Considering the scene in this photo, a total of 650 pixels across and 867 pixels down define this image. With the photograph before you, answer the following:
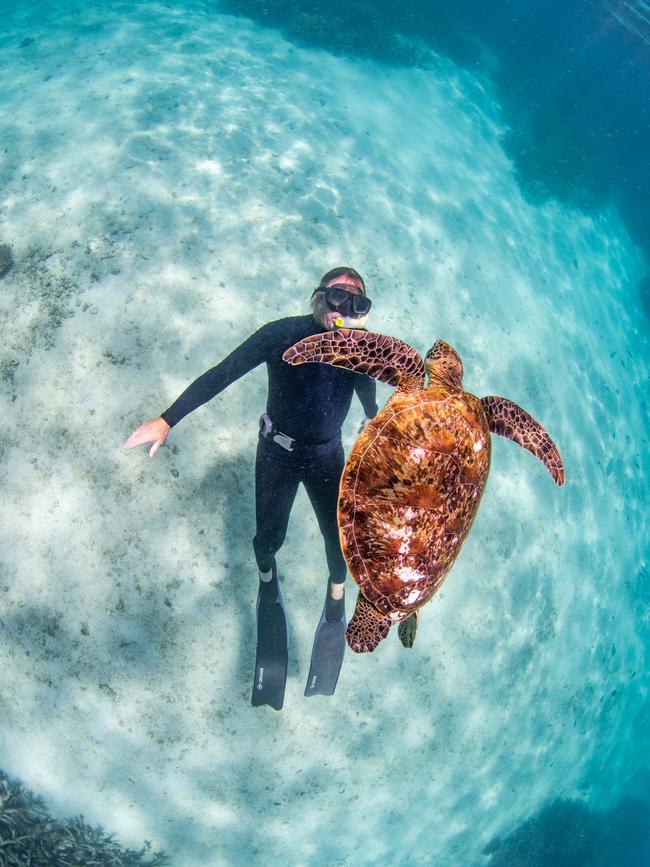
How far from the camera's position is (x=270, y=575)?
4.25m

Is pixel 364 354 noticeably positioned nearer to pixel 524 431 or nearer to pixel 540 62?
pixel 524 431

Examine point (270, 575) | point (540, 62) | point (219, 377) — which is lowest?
point (540, 62)

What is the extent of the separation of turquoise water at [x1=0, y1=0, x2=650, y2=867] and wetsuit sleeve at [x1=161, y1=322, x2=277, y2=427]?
1.73m

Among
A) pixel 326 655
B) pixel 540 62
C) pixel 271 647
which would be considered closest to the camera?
pixel 271 647

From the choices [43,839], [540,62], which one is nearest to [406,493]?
[43,839]

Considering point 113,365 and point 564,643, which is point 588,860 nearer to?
point 564,643

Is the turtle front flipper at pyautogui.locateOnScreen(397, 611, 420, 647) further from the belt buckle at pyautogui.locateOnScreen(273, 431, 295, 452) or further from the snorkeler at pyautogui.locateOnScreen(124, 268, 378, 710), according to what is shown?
the belt buckle at pyautogui.locateOnScreen(273, 431, 295, 452)

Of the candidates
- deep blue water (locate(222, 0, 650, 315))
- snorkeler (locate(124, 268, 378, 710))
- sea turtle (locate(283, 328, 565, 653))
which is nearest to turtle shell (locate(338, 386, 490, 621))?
sea turtle (locate(283, 328, 565, 653))

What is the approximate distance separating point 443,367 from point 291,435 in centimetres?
135

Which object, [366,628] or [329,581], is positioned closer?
[366,628]

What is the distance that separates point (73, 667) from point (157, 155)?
23.7 feet

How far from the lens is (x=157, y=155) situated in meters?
7.00

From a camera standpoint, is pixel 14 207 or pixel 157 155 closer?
pixel 14 207

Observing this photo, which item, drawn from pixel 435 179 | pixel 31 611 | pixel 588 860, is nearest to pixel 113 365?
pixel 31 611
